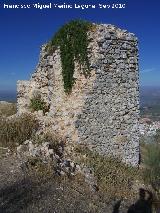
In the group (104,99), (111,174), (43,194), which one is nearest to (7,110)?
(104,99)

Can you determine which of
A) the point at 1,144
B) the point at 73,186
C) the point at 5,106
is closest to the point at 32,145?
the point at 1,144

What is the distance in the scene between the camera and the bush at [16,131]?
489 inches

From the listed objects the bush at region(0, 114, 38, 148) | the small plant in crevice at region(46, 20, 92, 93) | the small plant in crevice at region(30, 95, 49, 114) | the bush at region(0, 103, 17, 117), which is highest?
the small plant in crevice at region(46, 20, 92, 93)

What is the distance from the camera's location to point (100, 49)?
42.1ft

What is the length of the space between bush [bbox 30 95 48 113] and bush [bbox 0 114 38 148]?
1.29 metres

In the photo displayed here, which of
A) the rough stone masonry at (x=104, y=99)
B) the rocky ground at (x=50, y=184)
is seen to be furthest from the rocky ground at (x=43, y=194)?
the rough stone masonry at (x=104, y=99)

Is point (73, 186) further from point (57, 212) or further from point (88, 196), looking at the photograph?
point (57, 212)

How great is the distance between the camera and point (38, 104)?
1532cm

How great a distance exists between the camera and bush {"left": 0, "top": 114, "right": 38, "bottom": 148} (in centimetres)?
1243

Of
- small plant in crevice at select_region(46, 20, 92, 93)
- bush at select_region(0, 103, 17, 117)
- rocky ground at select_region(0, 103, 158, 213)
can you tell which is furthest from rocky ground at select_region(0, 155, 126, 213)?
bush at select_region(0, 103, 17, 117)

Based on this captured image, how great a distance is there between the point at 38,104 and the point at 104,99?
3227mm

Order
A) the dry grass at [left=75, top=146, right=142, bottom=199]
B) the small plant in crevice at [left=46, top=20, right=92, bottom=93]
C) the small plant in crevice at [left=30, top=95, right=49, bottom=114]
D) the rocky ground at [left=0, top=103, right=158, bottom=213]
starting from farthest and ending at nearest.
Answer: the small plant in crevice at [left=30, top=95, right=49, bottom=114], the small plant in crevice at [left=46, top=20, right=92, bottom=93], the dry grass at [left=75, top=146, right=142, bottom=199], the rocky ground at [left=0, top=103, right=158, bottom=213]

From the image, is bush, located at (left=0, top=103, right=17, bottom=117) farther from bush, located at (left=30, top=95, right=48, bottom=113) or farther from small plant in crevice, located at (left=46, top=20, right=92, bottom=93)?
small plant in crevice, located at (left=46, top=20, right=92, bottom=93)

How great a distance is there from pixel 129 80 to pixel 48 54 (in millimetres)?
3074
